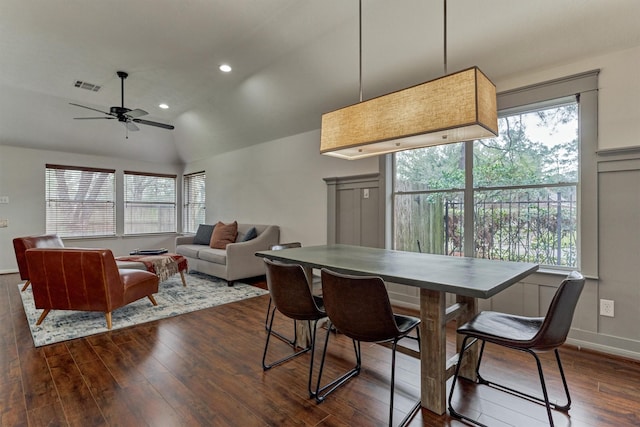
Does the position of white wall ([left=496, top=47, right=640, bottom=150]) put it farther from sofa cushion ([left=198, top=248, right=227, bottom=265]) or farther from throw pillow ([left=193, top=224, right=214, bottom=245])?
throw pillow ([left=193, top=224, right=214, bottom=245])

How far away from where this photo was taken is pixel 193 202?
7.67 meters

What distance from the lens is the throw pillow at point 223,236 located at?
5.54m

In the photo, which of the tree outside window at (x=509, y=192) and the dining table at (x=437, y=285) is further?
the tree outside window at (x=509, y=192)

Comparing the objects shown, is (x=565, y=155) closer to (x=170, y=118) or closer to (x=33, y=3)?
(x=33, y=3)

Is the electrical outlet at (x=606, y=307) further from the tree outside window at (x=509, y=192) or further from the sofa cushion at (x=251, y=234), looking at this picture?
the sofa cushion at (x=251, y=234)

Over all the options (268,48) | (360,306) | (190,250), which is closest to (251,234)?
(190,250)

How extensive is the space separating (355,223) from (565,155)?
92.7 inches

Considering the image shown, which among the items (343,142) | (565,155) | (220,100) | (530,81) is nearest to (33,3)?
(220,100)

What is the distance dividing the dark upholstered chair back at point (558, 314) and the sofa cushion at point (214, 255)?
413 centimetres

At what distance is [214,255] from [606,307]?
185 inches

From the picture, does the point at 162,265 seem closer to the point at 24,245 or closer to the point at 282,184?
the point at 24,245

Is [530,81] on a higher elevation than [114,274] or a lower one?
higher

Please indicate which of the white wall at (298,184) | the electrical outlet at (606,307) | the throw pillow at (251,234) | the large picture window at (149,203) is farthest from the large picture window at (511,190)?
the large picture window at (149,203)

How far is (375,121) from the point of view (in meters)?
2.10
